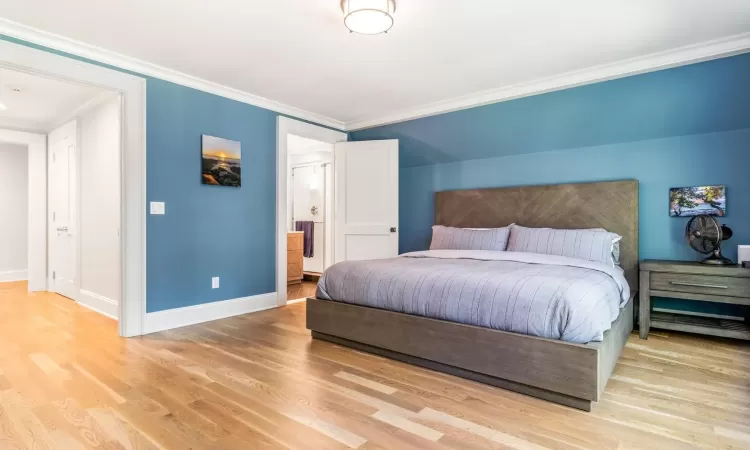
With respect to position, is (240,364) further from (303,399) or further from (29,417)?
(29,417)

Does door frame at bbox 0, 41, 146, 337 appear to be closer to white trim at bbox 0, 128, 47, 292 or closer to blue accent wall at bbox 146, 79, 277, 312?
blue accent wall at bbox 146, 79, 277, 312

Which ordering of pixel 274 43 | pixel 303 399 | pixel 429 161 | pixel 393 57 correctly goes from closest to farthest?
pixel 303 399
pixel 274 43
pixel 393 57
pixel 429 161

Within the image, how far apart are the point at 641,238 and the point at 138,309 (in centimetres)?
449

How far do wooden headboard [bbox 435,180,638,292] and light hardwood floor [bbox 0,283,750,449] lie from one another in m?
1.08

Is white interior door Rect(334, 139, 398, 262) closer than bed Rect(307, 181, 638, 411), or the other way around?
bed Rect(307, 181, 638, 411)

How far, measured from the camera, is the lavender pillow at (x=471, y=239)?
158 inches

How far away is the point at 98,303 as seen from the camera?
434 cm

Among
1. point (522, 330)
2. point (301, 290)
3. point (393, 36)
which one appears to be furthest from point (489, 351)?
point (301, 290)

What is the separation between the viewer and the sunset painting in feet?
12.7

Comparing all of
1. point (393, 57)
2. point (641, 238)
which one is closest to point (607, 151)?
point (641, 238)

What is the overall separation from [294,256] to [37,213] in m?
3.58

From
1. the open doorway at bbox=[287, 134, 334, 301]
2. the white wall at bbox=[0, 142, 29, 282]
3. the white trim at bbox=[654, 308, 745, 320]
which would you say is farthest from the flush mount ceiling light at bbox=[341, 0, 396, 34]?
the white wall at bbox=[0, 142, 29, 282]

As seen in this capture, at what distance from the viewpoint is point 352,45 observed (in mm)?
2998

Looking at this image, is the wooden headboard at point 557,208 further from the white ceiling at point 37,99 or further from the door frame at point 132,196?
the white ceiling at point 37,99
